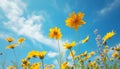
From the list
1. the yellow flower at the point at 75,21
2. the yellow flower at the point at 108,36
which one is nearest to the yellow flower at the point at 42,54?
the yellow flower at the point at 75,21

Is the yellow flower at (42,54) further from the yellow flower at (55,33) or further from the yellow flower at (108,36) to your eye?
the yellow flower at (108,36)

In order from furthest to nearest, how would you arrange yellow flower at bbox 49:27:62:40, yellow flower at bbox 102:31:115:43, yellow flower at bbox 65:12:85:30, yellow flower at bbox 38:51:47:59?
yellow flower at bbox 102:31:115:43, yellow flower at bbox 49:27:62:40, yellow flower at bbox 65:12:85:30, yellow flower at bbox 38:51:47:59

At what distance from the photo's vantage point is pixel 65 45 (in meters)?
4.02

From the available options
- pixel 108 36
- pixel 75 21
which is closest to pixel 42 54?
pixel 75 21

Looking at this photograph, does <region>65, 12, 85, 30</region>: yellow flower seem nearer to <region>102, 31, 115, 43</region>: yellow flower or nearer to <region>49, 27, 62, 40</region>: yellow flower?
<region>49, 27, 62, 40</region>: yellow flower

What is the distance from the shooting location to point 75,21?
343 cm

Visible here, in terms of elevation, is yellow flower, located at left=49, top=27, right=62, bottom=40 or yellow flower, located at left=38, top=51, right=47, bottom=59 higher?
yellow flower, located at left=49, top=27, right=62, bottom=40

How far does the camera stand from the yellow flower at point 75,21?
3.41 meters

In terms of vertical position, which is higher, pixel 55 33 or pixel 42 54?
pixel 55 33

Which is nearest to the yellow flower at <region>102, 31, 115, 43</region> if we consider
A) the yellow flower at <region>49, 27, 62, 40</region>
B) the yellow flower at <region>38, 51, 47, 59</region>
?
the yellow flower at <region>49, 27, 62, 40</region>

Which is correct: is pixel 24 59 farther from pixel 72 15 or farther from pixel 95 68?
pixel 72 15

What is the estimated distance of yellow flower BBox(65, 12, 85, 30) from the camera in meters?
3.41

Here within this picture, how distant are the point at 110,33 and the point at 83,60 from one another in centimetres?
87

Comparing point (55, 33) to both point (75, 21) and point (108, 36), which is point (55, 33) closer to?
point (75, 21)
